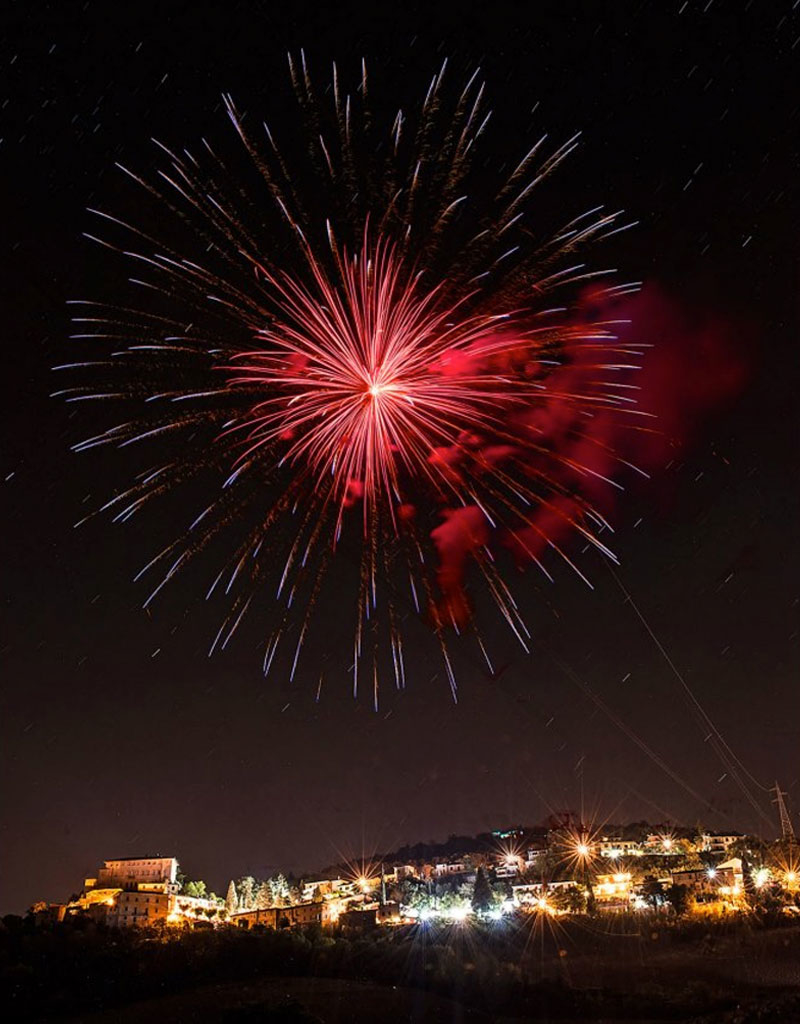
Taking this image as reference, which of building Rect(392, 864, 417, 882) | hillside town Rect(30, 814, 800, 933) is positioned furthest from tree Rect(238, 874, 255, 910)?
building Rect(392, 864, 417, 882)

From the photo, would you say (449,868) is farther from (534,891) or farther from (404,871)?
(534,891)

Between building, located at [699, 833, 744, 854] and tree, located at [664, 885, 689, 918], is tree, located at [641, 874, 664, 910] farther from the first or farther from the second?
building, located at [699, 833, 744, 854]

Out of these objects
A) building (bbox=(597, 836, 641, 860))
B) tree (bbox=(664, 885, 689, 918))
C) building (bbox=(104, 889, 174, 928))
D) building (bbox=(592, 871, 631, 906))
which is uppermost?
building (bbox=(597, 836, 641, 860))

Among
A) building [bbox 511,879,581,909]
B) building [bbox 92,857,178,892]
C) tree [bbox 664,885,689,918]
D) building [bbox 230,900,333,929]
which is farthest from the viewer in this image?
building [bbox 92,857,178,892]

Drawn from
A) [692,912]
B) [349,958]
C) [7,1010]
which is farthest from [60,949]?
[692,912]

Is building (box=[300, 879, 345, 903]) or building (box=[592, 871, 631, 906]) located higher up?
building (box=[300, 879, 345, 903])

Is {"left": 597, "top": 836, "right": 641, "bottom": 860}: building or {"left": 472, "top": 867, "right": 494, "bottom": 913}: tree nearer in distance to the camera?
{"left": 472, "top": 867, "right": 494, "bottom": 913}: tree

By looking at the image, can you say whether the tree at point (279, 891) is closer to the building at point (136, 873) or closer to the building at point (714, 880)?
the building at point (136, 873)

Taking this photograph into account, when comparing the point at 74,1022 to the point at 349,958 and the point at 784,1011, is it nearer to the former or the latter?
the point at 349,958
